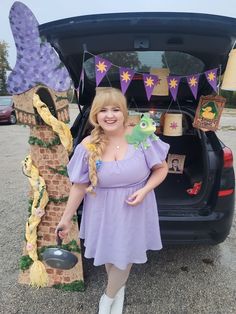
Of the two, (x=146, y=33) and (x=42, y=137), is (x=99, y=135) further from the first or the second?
(x=146, y=33)

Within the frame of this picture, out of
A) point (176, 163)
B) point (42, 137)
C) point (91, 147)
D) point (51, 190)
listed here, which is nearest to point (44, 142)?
point (42, 137)

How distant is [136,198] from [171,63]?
1.45m

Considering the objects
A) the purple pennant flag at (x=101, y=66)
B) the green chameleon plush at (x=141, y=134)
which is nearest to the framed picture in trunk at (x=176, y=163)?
the purple pennant flag at (x=101, y=66)

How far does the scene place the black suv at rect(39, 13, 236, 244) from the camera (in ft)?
6.93

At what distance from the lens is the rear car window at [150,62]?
2.73 meters

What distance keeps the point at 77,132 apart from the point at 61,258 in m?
1.43

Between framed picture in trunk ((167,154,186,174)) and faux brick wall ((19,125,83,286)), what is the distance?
5.54 feet

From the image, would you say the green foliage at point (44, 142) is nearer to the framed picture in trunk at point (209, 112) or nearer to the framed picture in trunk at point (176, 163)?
the framed picture in trunk at point (209, 112)

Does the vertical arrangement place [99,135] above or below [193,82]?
below

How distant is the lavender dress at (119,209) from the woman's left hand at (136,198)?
0.03 metres

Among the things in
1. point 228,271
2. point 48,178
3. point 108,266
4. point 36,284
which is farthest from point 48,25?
point 228,271

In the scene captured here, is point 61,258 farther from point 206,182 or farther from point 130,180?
point 206,182

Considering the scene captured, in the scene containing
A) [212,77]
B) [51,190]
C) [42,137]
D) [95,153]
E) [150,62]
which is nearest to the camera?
[95,153]

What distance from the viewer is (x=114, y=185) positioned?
1902 millimetres
